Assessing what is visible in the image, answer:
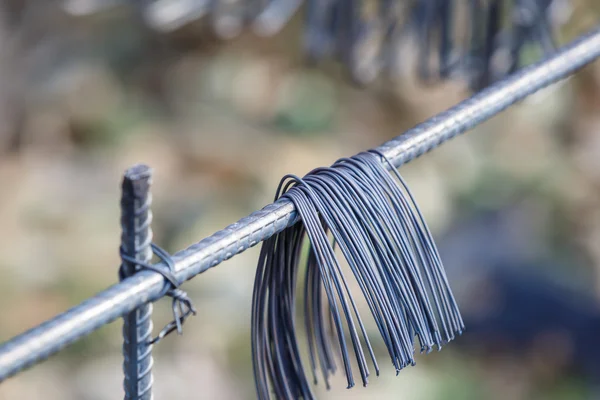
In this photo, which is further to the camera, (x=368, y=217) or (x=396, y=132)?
(x=396, y=132)

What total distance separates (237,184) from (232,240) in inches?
72.6

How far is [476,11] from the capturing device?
134 cm

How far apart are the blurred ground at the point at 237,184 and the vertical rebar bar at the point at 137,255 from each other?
58.4 inches

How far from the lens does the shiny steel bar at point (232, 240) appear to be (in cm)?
38

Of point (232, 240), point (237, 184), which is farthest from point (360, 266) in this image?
point (237, 184)

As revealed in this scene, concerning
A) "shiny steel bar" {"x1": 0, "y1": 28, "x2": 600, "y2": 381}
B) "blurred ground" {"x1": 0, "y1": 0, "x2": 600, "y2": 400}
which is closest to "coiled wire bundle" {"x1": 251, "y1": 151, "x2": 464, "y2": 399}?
"shiny steel bar" {"x1": 0, "y1": 28, "x2": 600, "y2": 381}

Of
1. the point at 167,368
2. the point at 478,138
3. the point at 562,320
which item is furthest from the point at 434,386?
the point at 478,138

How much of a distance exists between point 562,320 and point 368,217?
67.0 inches

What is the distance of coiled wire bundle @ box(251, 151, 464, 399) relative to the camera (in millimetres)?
517

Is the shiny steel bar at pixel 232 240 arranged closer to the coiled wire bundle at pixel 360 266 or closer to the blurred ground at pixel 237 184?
the coiled wire bundle at pixel 360 266

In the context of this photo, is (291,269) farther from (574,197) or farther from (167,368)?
(574,197)

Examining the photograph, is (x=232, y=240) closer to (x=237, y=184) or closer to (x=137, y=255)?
(x=137, y=255)

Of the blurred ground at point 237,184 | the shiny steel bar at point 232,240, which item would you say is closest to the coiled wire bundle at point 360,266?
the shiny steel bar at point 232,240

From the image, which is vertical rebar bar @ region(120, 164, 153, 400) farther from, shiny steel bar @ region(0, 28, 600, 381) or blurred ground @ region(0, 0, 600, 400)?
blurred ground @ region(0, 0, 600, 400)
